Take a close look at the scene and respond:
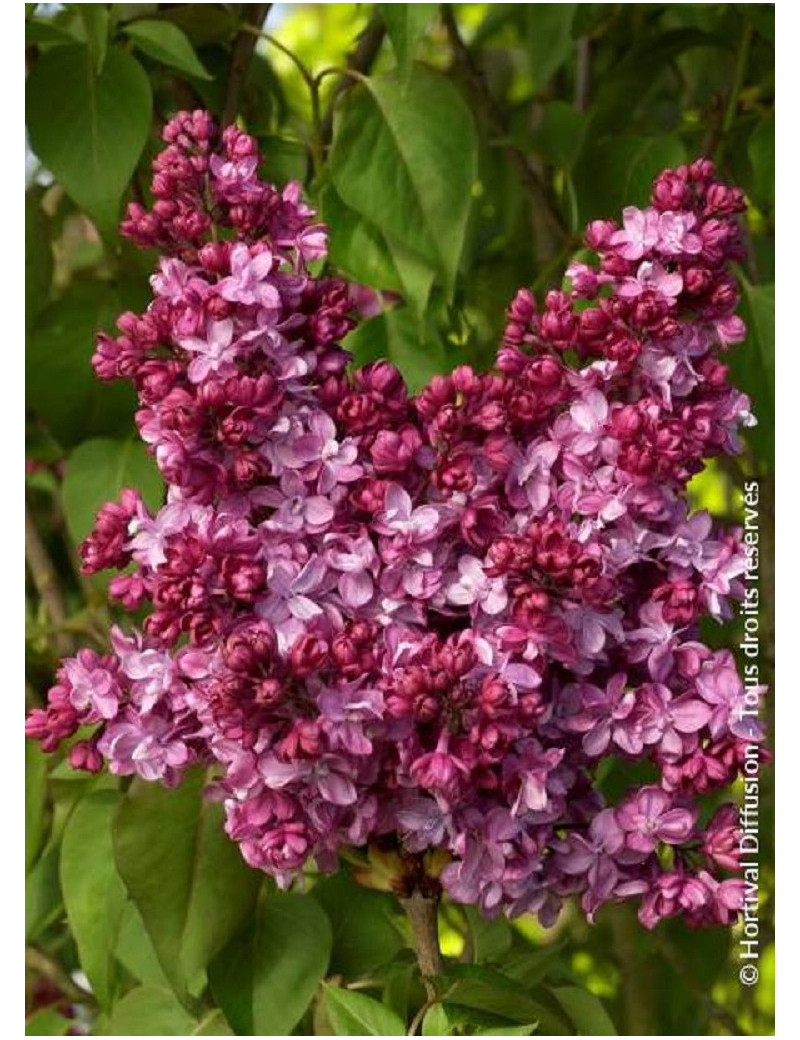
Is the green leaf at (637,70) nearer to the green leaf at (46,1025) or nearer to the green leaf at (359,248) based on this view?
the green leaf at (359,248)

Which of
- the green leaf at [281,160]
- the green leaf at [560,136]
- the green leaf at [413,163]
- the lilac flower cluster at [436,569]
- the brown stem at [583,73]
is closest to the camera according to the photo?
the lilac flower cluster at [436,569]

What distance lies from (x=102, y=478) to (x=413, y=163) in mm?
251

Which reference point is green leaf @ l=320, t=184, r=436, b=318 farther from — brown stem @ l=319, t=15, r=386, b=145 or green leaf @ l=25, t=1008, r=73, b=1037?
green leaf @ l=25, t=1008, r=73, b=1037

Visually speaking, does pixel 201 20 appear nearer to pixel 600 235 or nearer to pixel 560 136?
pixel 560 136

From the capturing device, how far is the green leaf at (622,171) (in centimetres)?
100

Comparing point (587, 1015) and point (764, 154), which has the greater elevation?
point (764, 154)

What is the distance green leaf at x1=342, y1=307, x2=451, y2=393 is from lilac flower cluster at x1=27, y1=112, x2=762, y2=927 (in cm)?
24

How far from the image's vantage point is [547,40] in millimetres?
1180

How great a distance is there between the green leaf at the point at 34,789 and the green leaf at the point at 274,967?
0.69ft

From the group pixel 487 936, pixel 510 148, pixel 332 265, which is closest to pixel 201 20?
pixel 332 265

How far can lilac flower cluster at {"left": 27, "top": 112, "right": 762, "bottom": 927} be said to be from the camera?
2.05 ft

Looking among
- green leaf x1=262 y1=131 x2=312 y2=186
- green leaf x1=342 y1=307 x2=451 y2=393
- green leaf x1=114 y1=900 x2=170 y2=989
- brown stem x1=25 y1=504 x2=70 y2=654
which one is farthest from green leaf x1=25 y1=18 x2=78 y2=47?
green leaf x1=114 y1=900 x2=170 y2=989

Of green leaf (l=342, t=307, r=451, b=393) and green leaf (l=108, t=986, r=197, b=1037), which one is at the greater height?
green leaf (l=342, t=307, r=451, b=393)

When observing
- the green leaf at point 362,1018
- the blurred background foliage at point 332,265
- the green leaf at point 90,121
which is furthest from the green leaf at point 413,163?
the green leaf at point 362,1018
